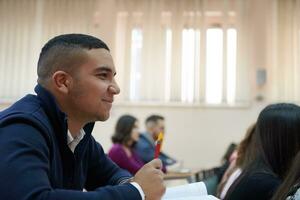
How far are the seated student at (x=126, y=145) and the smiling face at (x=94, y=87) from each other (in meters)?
2.60

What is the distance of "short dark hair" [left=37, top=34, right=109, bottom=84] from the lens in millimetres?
944

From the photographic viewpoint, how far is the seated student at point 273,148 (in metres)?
1.37

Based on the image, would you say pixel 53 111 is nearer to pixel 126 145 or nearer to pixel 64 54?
pixel 64 54

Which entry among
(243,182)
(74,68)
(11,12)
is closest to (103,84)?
(74,68)

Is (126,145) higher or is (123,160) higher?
(126,145)

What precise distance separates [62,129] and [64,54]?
7.5 inches

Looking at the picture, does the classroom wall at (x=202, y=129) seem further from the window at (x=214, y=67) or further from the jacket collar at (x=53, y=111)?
the jacket collar at (x=53, y=111)

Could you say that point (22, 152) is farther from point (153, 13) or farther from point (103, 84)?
point (153, 13)

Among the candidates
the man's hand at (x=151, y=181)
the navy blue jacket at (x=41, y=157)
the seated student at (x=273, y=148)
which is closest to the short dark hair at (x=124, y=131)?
the seated student at (x=273, y=148)

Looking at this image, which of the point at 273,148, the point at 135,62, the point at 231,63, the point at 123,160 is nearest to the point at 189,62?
the point at 231,63

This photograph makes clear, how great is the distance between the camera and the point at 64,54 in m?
0.96

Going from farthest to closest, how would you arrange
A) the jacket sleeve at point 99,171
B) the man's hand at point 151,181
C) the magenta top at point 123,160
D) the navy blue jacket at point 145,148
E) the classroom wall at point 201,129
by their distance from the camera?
→ the classroom wall at point 201,129
the navy blue jacket at point 145,148
the magenta top at point 123,160
the jacket sleeve at point 99,171
the man's hand at point 151,181

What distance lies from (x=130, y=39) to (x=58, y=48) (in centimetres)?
428

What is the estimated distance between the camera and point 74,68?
36.8 inches
